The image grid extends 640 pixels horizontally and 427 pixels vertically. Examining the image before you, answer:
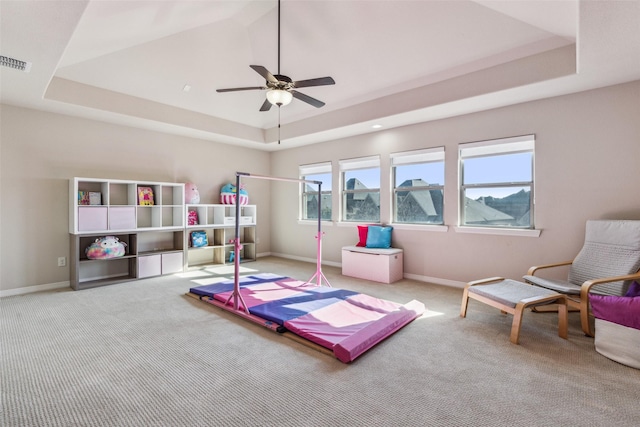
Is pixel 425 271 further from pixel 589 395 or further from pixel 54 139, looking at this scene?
pixel 54 139

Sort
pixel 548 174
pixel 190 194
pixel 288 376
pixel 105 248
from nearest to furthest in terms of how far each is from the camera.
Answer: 1. pixel 288 376
2. pixel 548 174
3. pixel 105 248
4. pixel 190 194

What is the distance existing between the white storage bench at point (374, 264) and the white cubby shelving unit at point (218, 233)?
2.17 metres

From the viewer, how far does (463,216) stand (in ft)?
15.5

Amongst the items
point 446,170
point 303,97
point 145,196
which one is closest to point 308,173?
point 446,170

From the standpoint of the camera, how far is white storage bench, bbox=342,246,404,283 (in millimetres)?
4885

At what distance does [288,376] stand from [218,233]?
15.3 ft

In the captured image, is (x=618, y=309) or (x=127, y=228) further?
(x=127, y=228)

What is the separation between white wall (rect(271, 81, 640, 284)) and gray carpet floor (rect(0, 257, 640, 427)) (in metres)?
1.07

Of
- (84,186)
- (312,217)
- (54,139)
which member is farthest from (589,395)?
(54,139)

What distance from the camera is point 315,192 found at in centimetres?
Answer: 688

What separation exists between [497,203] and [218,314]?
4085 mm

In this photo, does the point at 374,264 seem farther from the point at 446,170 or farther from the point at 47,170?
the point at 47,170

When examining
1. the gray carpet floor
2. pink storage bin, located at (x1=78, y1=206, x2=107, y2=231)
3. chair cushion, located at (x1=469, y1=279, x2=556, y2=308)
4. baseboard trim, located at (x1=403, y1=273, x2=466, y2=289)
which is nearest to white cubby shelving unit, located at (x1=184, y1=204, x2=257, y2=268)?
pink storage bin, located at (x1=78, y1=206, x2=107, y2=231)

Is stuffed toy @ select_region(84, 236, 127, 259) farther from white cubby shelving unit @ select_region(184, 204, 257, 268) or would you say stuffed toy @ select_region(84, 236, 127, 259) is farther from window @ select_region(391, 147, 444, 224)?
window @ select_region(391, 147, 444, 224)
